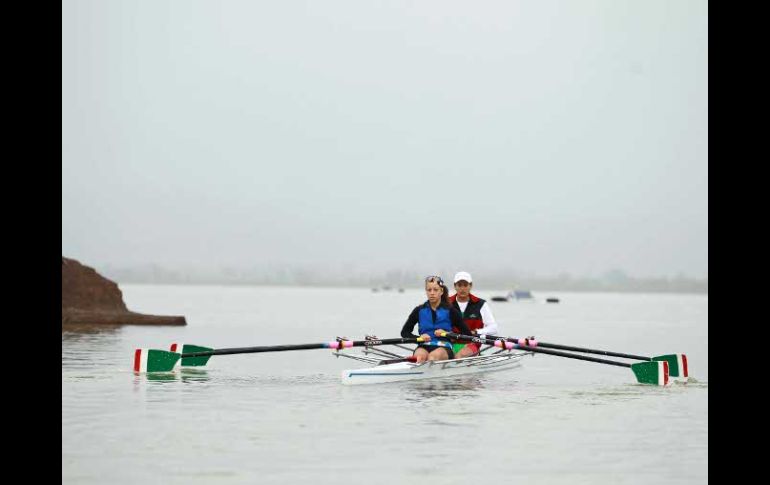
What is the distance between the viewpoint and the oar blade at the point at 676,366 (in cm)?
2103

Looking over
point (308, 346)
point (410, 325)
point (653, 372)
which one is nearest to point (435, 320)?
point (410, 325)

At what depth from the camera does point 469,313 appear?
21.7m

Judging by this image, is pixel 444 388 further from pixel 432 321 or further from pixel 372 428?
pixel 372 428

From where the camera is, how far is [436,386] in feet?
61.2

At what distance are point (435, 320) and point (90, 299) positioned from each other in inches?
1036

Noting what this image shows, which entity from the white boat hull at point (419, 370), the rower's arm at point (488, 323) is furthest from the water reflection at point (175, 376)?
the rower's arm at point (488, 323)

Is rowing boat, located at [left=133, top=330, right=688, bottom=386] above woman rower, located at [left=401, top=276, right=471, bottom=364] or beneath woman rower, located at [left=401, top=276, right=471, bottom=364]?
beneath

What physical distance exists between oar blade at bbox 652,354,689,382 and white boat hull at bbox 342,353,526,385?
3713mm

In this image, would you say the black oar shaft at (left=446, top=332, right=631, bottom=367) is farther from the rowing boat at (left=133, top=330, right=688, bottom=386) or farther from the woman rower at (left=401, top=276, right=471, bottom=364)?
the woman rower at (left=401, top=276, right=471, bottom=364)

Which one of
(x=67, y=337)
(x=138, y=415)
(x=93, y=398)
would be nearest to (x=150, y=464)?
(x=138, y=415)

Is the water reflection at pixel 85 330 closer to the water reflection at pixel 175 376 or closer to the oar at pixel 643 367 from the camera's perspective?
the water reflection at pixel 175 376

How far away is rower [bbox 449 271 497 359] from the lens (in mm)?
21156

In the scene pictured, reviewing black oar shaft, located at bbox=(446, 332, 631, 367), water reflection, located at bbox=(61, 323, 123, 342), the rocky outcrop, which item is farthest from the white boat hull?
the rocky outcrop
